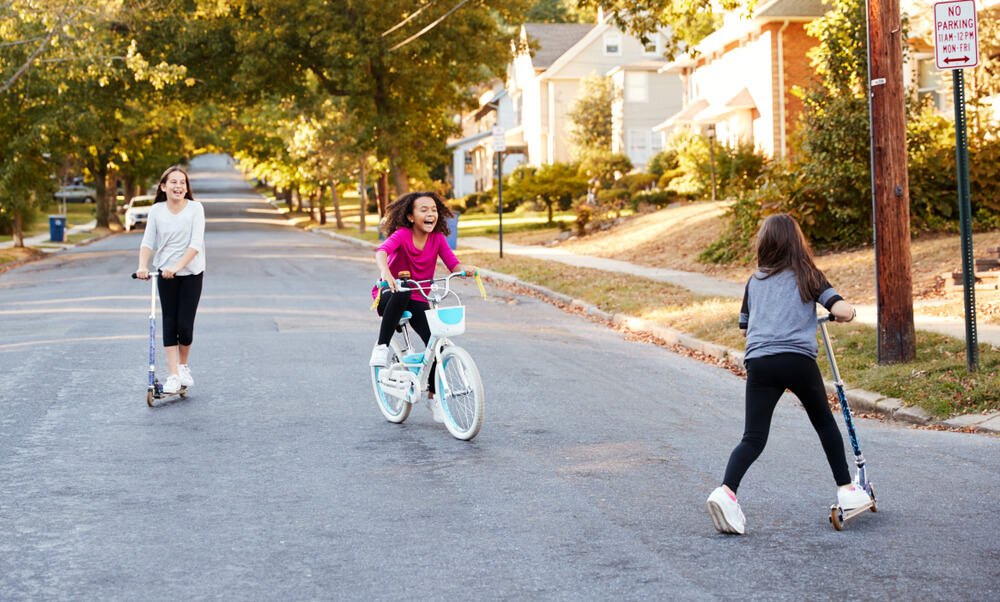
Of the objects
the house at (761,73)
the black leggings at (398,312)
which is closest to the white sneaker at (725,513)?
the black leggings at (398,312)

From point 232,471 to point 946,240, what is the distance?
44.3 ft

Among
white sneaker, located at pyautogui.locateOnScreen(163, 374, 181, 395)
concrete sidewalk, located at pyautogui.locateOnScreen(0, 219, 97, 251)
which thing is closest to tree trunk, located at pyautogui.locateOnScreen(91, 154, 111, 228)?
concrete sidewalk, located at pyautogui.locateOnScreen(0, 219, 97, 251)

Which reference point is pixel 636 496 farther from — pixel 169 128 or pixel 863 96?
pixel 169 128

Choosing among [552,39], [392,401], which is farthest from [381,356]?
[552,39]

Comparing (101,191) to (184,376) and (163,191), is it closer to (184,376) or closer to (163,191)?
(163,191)

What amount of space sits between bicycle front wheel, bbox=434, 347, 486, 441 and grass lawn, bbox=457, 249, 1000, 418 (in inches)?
143

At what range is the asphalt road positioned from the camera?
4.34 meters

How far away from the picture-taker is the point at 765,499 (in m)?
5.54

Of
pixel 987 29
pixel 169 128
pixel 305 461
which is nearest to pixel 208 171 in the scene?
pixel 169 128

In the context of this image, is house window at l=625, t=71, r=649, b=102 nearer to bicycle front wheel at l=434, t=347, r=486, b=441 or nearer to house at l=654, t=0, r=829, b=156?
house at l=654, t=0, r=829, b=156

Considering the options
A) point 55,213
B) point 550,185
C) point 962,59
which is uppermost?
point 55,213

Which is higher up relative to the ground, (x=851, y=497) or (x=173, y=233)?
Result: (x=173, y=233)

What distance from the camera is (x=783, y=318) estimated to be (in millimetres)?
4934

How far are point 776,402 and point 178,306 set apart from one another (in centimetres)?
544
